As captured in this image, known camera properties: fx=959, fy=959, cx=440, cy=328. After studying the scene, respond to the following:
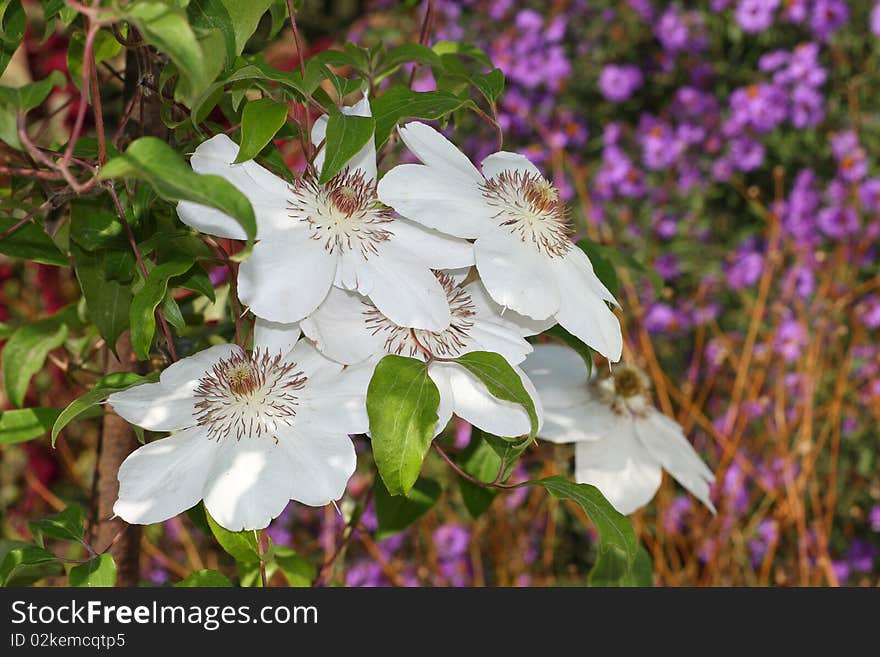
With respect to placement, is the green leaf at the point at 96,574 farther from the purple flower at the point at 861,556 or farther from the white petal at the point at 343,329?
the purple flower at the point at 861,556

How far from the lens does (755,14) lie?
85.7 inches

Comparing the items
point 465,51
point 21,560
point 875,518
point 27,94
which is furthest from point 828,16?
point 21,560

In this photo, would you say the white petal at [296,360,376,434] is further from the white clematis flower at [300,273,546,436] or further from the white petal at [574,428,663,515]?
the white petal at [574,428,663,515]

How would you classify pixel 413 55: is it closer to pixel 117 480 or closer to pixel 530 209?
pixel 530 209

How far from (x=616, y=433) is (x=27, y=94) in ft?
1.67

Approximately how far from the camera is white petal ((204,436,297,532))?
0.51m

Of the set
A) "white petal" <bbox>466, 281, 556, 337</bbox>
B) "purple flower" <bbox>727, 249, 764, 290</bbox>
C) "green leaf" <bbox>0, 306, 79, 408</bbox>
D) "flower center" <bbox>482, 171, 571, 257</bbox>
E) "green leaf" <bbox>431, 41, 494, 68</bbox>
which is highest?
"purple flower" <bbox>727, 249, 764, 290</bbox>

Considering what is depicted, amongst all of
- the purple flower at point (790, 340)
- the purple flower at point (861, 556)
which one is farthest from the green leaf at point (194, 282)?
the purple flower at point (861, 556)

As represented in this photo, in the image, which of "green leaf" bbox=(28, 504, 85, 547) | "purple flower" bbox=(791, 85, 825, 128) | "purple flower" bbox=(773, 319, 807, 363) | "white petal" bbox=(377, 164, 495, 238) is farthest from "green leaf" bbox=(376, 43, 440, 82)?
"purple flower" bbox=(791, 85, 825, 128)

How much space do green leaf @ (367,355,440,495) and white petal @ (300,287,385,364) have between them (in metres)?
0.04

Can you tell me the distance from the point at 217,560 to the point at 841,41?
1.76m
